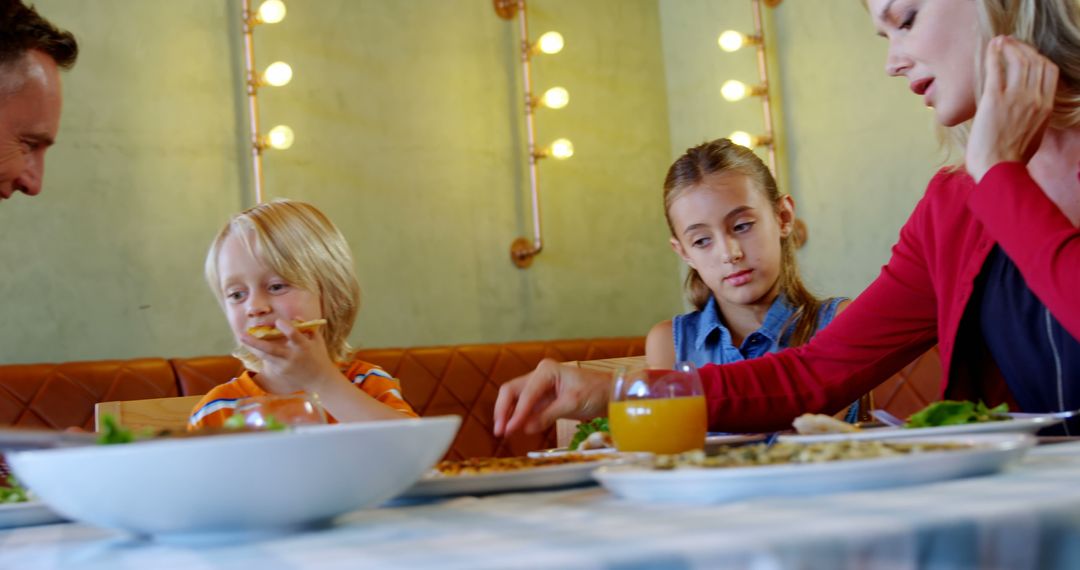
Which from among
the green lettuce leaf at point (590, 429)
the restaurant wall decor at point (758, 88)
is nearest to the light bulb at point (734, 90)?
the restaurant wall decor at point (758, 88)

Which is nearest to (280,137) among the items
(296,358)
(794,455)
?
(296,358)

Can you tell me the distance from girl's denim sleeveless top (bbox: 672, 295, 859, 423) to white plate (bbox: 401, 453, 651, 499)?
1444 millimetres

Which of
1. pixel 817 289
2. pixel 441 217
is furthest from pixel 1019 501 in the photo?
pixel 441 217

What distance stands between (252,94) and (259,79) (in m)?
0.06

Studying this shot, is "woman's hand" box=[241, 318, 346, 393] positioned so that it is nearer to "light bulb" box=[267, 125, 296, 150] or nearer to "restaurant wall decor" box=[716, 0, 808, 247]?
"light bulb" box=[267, 125, 296, 150]

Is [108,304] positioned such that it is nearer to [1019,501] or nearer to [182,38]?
[182,38]

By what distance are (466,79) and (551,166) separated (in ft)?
1.55

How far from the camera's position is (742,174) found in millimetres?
2539

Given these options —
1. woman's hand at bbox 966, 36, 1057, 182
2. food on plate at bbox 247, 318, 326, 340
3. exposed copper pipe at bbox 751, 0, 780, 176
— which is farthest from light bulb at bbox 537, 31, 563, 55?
woman's hand at bbox 966, 36, 1057, 182

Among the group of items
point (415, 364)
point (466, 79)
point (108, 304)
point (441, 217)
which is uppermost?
point (466, 79)

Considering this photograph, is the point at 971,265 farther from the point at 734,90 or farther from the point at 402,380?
the point at 734,90

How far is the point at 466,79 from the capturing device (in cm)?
432

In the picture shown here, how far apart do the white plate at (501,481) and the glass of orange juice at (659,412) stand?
21 centimetres

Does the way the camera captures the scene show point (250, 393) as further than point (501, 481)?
Yes
